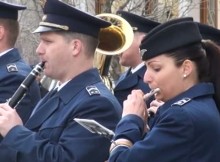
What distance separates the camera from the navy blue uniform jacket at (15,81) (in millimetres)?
5254

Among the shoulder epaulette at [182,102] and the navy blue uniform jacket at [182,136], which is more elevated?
the shoulder epaulette at [182,102]

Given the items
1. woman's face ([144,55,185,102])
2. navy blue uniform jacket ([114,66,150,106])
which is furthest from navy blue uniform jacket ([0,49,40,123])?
woman's face ([144,55,185,102])

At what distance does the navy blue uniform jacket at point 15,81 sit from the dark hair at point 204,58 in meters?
1.53

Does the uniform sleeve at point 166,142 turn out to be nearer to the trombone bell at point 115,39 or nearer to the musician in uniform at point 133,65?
the trombone bell at point 115,39

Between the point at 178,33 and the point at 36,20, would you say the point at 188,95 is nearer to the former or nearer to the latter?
the point at 178,33

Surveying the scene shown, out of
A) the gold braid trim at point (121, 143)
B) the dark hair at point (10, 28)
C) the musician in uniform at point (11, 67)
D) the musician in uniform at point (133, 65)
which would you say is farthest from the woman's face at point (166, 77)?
the musician in uniform at point (133, 65)

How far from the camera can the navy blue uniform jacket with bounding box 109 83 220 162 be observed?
12.2ft

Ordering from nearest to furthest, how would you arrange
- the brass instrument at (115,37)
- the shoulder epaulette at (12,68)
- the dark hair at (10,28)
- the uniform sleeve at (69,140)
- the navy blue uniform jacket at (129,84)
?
the uniform sleeve at (69,140) < the shoulder epaulette at (12,68) < the dark hair at (10,28) < the brass instrument at (115,37) < the navy blue uniform jacket at (129,84)

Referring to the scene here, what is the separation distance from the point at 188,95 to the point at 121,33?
7.06 feet

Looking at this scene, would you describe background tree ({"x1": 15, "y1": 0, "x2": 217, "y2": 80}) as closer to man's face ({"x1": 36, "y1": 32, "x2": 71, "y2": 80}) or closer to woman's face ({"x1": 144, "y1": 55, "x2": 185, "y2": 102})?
man's face ({"x1": 36, "y1": 32, "x2": 71, "y2": 80})

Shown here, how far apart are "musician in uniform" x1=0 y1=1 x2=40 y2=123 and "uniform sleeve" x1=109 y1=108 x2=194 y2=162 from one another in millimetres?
1570

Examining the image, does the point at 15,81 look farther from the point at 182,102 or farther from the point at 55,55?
the point at 182,102

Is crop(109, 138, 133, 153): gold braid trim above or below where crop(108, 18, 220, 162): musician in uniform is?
below

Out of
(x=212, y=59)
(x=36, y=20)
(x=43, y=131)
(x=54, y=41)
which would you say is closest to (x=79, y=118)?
(x=43, y=131)
